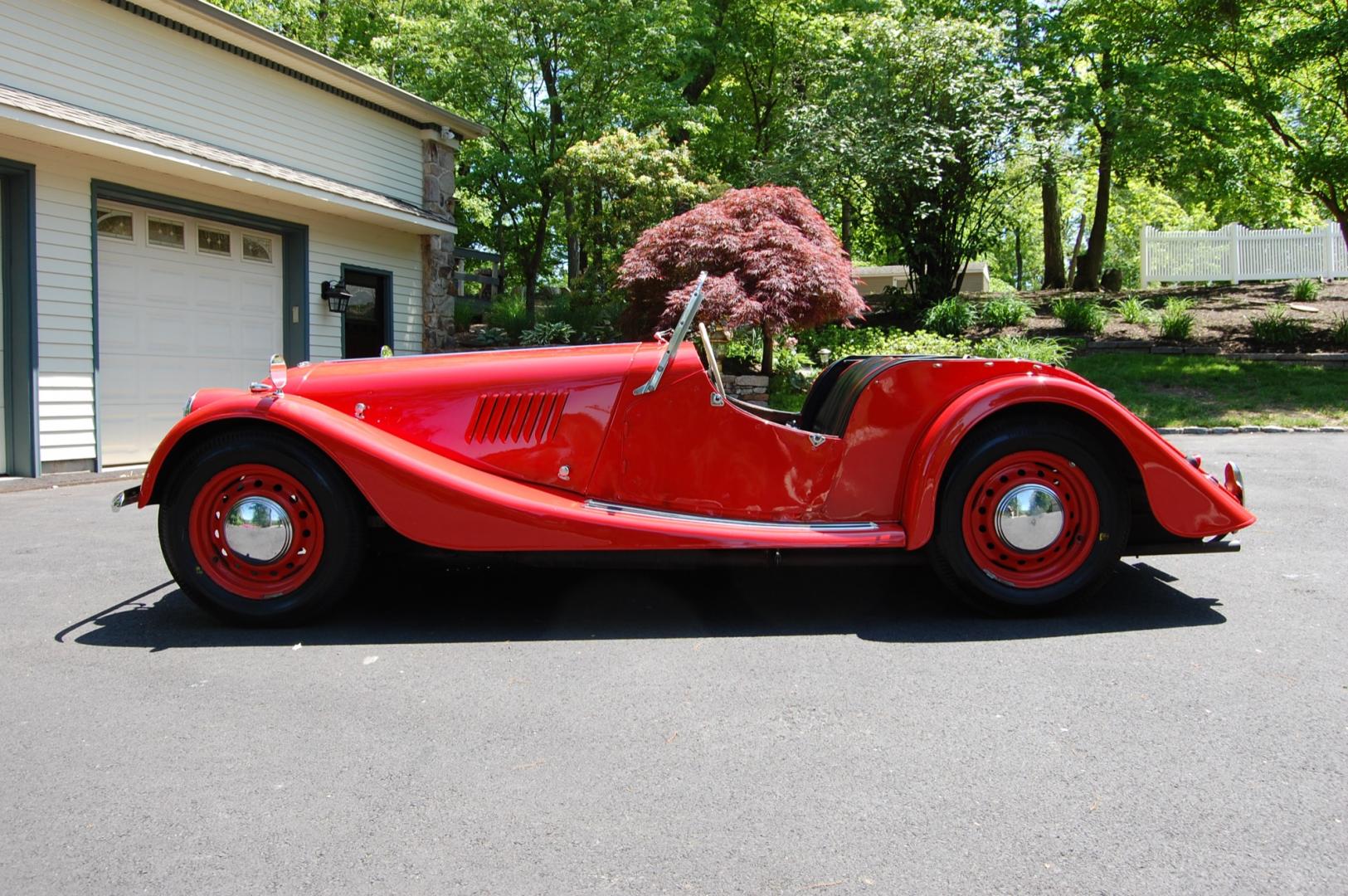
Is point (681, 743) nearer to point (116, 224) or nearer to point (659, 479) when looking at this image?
point (659, 479)

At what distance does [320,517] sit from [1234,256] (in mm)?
23130

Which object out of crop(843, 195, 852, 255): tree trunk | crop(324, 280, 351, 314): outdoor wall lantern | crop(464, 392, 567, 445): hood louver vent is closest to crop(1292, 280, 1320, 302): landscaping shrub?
crop(843, 195, 852, 255): tree trunk

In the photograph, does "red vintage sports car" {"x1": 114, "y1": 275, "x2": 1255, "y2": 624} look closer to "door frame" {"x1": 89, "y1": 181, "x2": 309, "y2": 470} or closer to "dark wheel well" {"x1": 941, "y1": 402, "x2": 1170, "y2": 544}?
"dark wheel well" {"x1": 941, "y1": 402, "x2": 1170, "y2": 544}

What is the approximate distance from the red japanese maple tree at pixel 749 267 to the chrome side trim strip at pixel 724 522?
6311mm

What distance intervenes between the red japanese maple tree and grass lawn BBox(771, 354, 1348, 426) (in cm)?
140

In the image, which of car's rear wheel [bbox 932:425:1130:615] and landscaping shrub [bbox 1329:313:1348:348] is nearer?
car's rear wheel [bbox 932:425:1130:615]

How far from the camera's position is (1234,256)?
20.7 metres

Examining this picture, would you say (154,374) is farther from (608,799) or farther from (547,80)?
(547,80)

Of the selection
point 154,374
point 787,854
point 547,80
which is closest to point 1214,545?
point 787,854

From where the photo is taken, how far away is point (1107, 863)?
6.38 ft

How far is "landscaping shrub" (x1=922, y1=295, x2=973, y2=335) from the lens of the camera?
1420 centimetres

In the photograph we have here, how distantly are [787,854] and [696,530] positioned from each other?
166 cm

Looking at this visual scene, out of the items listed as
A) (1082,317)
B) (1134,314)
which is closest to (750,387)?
(1082,317)

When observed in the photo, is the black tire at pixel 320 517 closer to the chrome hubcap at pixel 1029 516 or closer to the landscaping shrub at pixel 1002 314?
the chrome hubcap at pixel 1029 516
